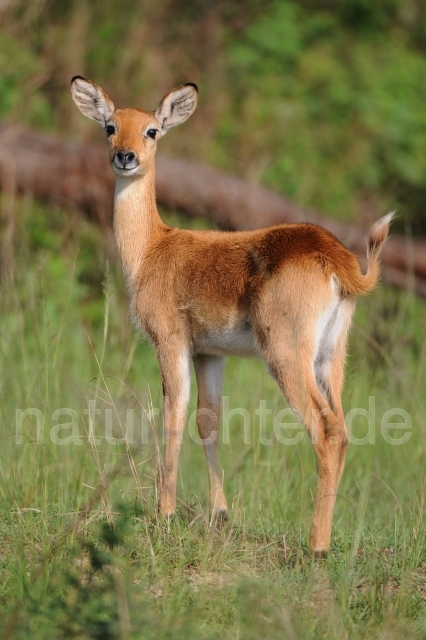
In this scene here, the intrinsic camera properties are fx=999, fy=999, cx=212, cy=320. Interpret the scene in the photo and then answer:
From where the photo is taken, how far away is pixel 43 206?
9531 millimetres

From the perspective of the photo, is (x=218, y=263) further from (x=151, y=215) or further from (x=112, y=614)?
(x=112, y=614)

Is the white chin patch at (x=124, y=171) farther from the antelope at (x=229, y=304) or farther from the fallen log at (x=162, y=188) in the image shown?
the fallen log at (x=162, y=188)

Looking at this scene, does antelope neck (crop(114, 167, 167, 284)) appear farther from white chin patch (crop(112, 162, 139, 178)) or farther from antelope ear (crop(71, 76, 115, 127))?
antelope ear (crop(71, 76, 115, 127))

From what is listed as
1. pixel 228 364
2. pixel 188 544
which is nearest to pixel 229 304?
pixel 188 544

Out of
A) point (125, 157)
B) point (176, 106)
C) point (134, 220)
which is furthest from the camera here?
point (176, 106)

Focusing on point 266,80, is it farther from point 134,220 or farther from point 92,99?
point 134,220

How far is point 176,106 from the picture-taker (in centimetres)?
562

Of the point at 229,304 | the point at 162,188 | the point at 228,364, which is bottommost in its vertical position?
the point at 229,304

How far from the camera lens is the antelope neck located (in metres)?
5.23

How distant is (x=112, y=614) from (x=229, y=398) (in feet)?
11.3

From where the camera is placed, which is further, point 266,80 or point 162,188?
point 266,80

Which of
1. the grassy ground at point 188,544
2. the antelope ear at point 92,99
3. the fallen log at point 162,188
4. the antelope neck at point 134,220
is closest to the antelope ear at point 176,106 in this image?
the antelope ear at point 92,99

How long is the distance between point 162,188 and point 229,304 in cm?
420

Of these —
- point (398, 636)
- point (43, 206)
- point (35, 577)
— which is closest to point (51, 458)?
point (35, 577)
